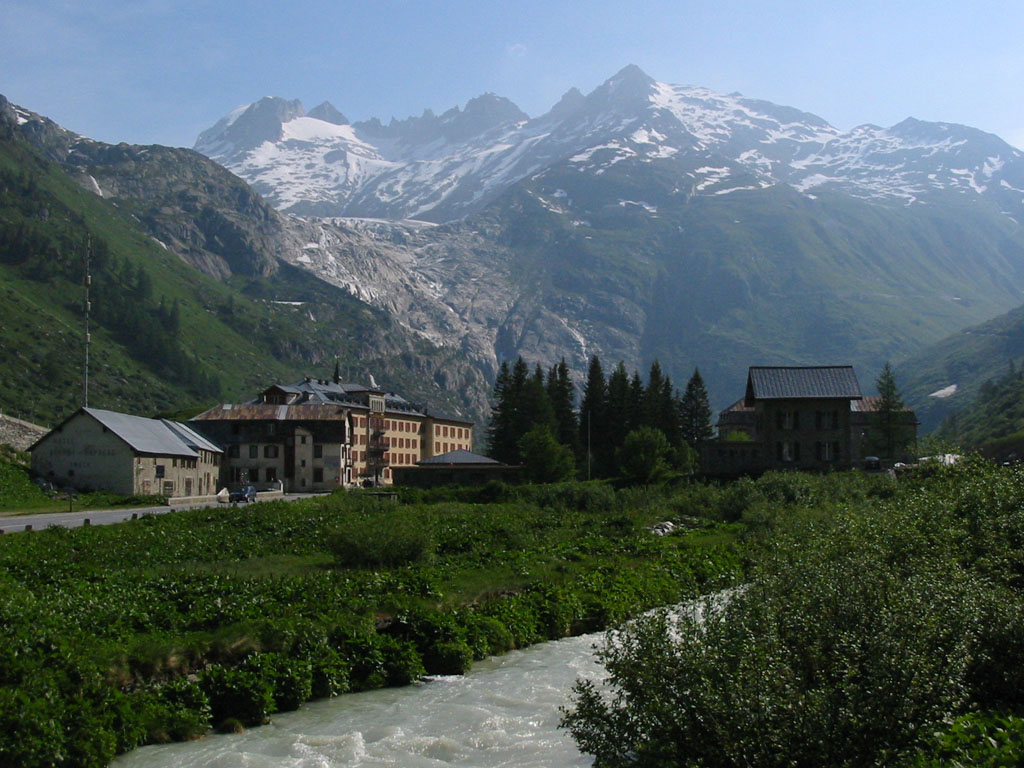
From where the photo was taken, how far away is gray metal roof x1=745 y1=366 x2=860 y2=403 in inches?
3868

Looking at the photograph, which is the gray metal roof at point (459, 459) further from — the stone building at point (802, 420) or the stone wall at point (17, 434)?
the stone wall at point (17, 434)

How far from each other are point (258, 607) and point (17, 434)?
81.9m

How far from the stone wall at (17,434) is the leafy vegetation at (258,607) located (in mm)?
50428

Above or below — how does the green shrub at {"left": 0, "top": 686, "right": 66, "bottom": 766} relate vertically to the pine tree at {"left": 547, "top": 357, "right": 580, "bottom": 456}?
below

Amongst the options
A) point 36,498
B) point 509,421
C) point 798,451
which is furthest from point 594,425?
point 36,498

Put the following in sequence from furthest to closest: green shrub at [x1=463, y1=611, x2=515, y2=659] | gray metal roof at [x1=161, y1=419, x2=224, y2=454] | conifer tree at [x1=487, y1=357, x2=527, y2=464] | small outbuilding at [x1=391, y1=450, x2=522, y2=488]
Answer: conifer tree at [x1=487, y1=357, x2=527, y2=464] < small outbuilding at [x1=391, y1=450, x2=522, y2=488] < gray metal roof at [x1=161, y1=419, x2=224, y2=454] < green shrub at [x1=463, y1=611, x2=515, y2=659]

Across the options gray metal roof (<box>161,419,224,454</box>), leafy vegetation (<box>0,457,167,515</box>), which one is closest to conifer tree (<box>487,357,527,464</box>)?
gray metal roof (<box>161,419,224,454</box>)

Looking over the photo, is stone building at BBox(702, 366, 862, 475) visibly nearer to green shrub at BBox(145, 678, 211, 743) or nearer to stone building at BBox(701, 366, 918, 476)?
stone building at BBox(701, 366, 918, 476)

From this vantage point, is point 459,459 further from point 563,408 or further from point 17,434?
point 17,434

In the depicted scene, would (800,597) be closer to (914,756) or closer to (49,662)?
(914,756)

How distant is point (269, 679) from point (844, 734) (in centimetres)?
1476

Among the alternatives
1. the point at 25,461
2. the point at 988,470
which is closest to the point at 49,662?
the point at 988,470

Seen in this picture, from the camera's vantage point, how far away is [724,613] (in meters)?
17.1

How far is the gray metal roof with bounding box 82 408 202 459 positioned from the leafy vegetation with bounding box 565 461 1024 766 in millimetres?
72234
